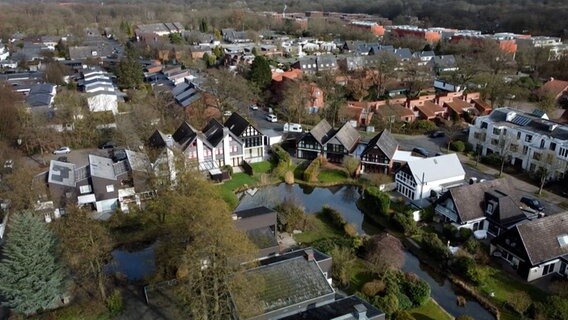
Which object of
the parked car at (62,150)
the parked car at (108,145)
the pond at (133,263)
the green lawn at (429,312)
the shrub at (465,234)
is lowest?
the pond at (133,263)

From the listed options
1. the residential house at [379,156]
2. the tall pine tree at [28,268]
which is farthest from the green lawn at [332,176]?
the tall pine tree at [28,268]

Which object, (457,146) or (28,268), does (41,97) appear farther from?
(457,146)

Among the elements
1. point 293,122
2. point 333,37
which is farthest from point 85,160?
point 333,37

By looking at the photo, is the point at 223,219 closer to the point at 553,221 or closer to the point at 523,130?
the point at 553,221

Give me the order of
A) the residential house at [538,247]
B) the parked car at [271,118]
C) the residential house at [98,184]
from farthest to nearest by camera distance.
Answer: the parked car at [271,118] → the residential house at [98,184] → the residential house at [538,247]

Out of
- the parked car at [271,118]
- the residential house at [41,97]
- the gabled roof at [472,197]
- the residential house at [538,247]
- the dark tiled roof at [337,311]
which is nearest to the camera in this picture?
the dark tiled roof at [337,311]

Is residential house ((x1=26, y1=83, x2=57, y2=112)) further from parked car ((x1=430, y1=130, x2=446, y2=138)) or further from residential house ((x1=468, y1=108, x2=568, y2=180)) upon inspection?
residential house ((x1=468, y1=108, x2=568, y2=180))

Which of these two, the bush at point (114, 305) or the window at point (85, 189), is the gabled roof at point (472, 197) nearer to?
the bush at point (114, 305)

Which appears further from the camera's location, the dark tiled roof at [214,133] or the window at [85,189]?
the dark tiled roof at [214,133]
